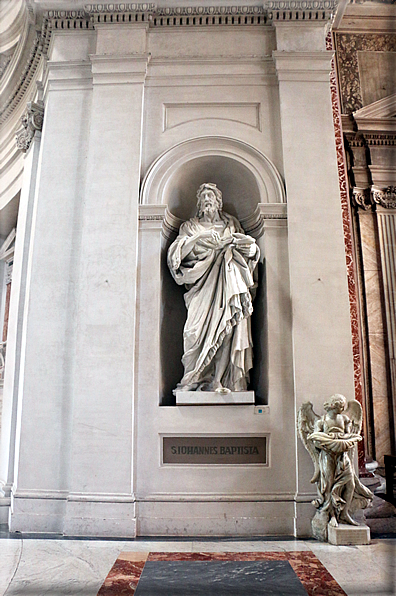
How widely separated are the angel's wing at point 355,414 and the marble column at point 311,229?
179 mm

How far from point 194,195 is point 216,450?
3346 mm

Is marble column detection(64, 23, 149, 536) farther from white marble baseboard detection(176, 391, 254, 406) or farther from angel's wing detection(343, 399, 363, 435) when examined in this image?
angel's wing detection(343, 399, 363, 435)

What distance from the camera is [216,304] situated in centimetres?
575

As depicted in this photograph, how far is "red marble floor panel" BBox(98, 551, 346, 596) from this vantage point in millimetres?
3582

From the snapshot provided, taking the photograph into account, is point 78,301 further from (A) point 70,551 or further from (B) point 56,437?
(A) point 70,551

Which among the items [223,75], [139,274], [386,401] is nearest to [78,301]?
[139,274]

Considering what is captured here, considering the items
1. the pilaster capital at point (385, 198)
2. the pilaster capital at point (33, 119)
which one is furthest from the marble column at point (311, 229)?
the pilaster capital at point (33, 119)

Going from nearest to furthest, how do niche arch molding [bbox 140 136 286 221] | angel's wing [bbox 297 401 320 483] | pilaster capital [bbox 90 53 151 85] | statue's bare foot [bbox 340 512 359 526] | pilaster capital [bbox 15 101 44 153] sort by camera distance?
1. statue's bare foot [bbox 340 512 359 526]
2. angel's wing [bbox 297 401 320 483]
3. niche arch molding [bbox 140 136 286 221]
4. pilaster capital [bbox 90 53 151 85]
5. pilaster capital [bbox 15 101 44 153]

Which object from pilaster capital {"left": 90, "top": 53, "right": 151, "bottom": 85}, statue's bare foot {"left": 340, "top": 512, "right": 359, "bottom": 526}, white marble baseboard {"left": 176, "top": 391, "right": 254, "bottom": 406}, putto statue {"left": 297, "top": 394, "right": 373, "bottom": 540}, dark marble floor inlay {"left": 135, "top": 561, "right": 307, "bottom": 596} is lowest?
dark marble floor inlay {"left": 135, "top": 561, "right": 307, "bottom": 596}

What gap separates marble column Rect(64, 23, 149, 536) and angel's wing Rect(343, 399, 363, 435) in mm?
2311

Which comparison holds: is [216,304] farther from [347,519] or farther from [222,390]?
[347,519]

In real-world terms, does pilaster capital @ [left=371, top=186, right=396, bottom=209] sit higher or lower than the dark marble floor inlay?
higher

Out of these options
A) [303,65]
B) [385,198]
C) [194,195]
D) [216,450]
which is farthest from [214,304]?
Answer: [385,198]

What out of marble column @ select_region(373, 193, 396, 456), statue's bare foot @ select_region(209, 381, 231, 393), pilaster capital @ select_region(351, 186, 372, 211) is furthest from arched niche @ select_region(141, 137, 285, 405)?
marble column @ select_region(373, 193, 396, 456)
